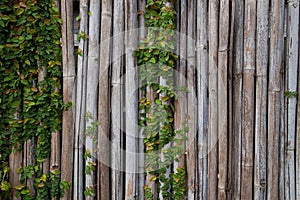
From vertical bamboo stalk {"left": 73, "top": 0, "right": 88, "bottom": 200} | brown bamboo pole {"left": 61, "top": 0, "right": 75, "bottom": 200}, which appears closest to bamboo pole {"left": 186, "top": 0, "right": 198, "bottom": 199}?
vertical bamboo stalk {"left": 73, "top": 0, "right": 88, "bottom": 200}

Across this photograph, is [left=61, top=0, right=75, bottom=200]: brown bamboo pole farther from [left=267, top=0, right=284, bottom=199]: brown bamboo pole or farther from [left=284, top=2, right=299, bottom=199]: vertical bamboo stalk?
[left=284, top=2, right=299, bottom=199]: vertical bamboo stalk

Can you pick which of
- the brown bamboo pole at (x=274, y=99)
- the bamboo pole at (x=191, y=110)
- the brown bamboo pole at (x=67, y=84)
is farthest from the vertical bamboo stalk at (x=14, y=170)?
the brown bamboo pole at (x=274, y=99)

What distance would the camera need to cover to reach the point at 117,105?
278cm

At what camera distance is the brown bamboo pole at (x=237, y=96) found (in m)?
2.71

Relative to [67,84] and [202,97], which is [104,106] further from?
[202,97]

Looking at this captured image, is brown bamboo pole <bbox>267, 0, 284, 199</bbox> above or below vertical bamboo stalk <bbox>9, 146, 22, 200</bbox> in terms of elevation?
above

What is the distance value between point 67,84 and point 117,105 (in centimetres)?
41

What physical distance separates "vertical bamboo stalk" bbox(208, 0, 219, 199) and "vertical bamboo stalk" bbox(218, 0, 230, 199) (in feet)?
0.10

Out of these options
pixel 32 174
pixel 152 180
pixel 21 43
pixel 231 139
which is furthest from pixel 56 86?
pixel 231 139

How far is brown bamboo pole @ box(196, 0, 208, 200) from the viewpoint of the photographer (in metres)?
2.74

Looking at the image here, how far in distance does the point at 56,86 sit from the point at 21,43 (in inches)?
15.6

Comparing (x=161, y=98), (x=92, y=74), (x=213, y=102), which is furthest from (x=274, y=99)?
(x=92, y=74)

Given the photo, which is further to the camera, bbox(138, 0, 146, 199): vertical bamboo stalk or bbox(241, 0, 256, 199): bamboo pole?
bbox(138, 0, 146, 199): vertical bamboo stalk

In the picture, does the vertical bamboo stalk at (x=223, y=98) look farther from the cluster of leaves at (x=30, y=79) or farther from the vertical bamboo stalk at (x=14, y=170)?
the vertical bamboo stalk at (x=14, y=170)
